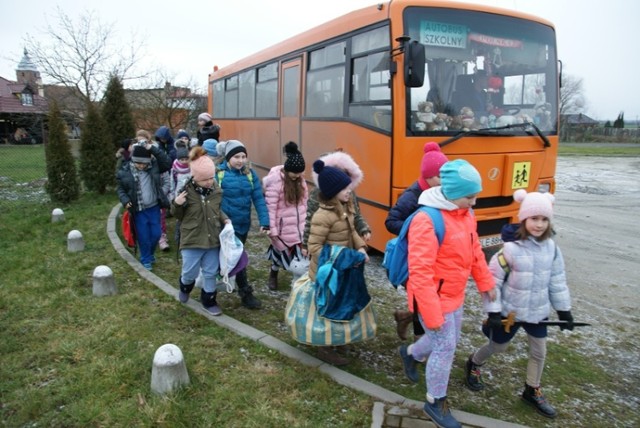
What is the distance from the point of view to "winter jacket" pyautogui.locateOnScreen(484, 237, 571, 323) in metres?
3.11

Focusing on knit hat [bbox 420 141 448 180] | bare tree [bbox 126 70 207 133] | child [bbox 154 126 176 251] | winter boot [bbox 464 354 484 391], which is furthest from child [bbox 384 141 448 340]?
bare tree [bbox 126 70 207 133]

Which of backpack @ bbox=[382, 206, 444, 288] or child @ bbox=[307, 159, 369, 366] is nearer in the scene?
backpack @ bbox=[382, 206, 444, 288]

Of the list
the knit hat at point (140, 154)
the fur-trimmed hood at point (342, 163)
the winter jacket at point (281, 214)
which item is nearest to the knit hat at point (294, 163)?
the winter jacket at point (281, 214)

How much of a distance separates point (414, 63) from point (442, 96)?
780mm

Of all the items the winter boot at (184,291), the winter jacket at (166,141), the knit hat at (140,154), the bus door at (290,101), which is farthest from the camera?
the bus door at (290,101)

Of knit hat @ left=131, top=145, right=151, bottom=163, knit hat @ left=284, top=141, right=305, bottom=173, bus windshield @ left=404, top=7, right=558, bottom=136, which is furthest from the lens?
knit hat @ left=131, top=145, right=151, bottom=163

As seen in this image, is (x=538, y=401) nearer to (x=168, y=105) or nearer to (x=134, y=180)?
(x=134, y=180)

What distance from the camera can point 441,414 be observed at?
2977mm

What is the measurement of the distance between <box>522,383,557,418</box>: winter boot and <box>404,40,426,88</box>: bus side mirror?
323 centimetres

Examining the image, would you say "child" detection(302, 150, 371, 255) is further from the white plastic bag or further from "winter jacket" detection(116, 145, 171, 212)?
"winter jacket" detection(116, 145, 171, 212)

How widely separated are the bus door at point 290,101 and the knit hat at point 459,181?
5349 millimetres

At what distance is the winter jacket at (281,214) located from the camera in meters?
5.04

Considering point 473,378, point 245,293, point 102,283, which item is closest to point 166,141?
point 102,283

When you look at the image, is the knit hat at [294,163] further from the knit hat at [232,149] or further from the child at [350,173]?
the child at [350,173]
